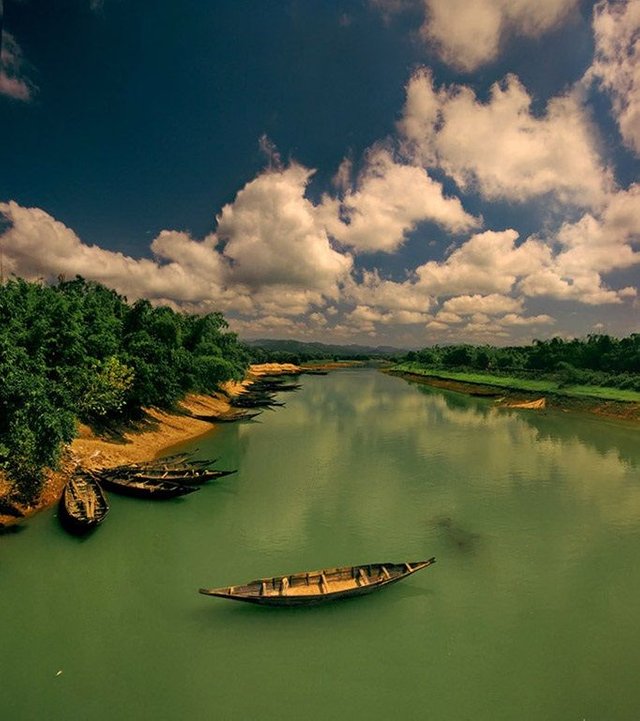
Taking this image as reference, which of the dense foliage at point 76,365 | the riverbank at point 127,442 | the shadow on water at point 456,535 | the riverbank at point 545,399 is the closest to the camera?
the dense foliage at point 76,365

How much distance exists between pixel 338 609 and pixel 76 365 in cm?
2640

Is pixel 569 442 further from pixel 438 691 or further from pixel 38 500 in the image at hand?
pixel 38 500

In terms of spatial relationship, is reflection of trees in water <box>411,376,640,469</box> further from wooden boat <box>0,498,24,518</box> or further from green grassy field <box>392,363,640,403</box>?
wooden boat <box>0,498,24,518</box>

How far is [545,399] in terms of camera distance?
77062 millimetres

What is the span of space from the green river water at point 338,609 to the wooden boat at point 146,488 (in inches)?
28.8

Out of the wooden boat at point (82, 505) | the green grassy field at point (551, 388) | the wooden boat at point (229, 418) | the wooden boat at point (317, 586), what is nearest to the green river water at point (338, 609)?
the wooden boat at point (317, 586)

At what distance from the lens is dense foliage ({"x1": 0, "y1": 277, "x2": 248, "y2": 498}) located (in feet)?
64.8

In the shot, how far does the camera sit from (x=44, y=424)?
779 inches

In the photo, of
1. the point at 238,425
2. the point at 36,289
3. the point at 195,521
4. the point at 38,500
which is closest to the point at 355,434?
the point at 238,425

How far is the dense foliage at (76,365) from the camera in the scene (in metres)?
19.8

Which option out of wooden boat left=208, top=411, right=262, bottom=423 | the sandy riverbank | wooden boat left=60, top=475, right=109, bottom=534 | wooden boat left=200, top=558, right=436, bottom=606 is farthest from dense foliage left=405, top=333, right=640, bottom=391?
wooden boat left=60, top=475, right=109, bottom=534

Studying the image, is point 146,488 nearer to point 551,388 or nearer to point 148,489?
point 148,489

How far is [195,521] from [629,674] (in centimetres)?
1989

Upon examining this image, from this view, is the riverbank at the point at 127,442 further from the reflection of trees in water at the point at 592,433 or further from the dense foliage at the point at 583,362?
the dense foliage at the point at 583,362
